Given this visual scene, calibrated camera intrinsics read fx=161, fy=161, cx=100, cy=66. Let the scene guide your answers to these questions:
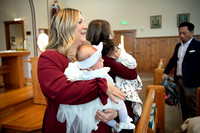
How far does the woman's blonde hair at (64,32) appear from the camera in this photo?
1.14m

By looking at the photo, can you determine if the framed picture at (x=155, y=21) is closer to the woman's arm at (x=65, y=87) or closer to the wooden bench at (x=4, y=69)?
the wooden bench at (x=4, y=69)

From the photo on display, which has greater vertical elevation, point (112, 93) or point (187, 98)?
point (112, 93)

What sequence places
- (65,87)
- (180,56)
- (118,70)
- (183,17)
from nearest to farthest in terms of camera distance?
(65,87) < (118,70) < (180,56) < (183,17)

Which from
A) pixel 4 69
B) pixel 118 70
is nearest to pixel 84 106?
pixel 118 70

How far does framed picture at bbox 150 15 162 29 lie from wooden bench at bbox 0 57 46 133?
22.4 ft

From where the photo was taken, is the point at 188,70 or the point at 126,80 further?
the point at 188,70

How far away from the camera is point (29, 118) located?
284 cm

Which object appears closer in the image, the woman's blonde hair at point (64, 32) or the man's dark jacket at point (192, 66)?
the woman's blonde hair at point (64, 32)

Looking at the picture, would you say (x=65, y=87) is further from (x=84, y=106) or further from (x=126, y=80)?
(x=126, y=80)

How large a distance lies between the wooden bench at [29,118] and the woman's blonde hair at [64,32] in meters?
1.88

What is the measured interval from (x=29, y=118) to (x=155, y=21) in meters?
7.61

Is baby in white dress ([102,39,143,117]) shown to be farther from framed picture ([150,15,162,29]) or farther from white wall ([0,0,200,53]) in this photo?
framed picture ([150,15,162,29])

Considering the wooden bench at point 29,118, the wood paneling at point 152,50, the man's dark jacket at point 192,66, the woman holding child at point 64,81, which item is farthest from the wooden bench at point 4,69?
the wood paneling at point 152,50

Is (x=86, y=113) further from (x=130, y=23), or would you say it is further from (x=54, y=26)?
(x=130, y=23)
